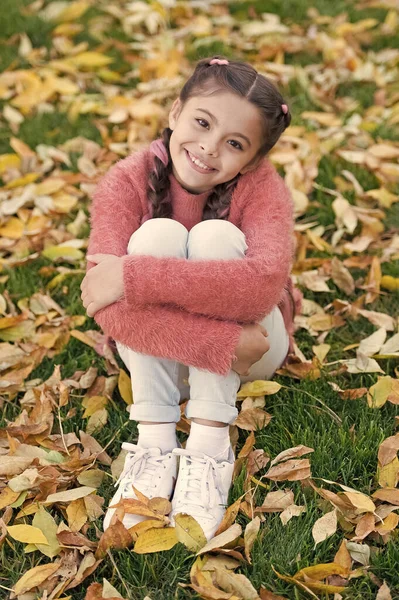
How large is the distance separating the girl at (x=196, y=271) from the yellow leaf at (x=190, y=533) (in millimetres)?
27

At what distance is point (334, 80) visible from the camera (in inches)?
154

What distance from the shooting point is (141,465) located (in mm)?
1915

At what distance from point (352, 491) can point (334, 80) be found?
264 cm

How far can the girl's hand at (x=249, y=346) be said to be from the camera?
187 cm

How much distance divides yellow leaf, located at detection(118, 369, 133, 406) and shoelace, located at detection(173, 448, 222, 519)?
394 mm

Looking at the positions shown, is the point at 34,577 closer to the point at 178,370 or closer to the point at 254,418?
the point at 178,370

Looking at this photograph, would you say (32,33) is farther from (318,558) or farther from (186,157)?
(318,558)

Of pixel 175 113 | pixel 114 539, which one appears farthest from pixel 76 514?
pixel 175 113

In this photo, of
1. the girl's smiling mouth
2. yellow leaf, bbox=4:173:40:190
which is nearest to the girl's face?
the girl's smiling mouth

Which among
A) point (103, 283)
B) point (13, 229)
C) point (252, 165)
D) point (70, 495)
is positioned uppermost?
point (252, 165)

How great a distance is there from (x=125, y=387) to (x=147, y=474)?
0.43 m

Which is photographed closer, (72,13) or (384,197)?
(384,197)

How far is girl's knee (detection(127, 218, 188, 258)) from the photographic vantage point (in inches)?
74.5

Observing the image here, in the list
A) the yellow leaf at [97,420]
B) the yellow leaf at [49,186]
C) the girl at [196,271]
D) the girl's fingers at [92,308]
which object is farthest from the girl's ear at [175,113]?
the yellow leaf at [49,186]
